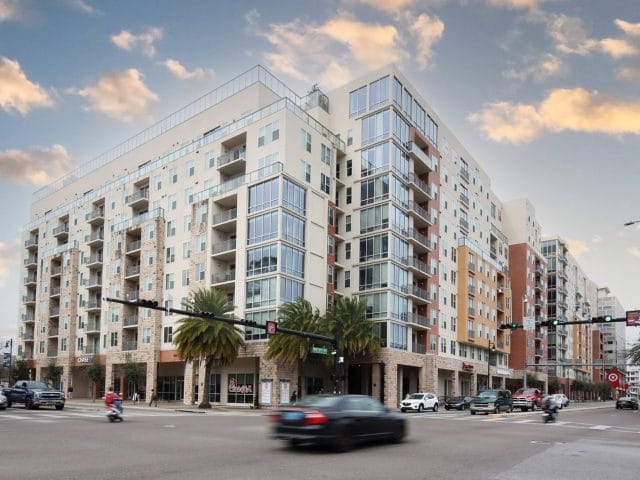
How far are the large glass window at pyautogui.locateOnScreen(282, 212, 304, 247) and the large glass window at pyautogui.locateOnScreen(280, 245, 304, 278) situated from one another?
33.5 inches

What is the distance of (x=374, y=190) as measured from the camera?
2498 inches

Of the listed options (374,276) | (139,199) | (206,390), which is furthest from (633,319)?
(139,199)

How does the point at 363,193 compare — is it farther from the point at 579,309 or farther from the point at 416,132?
the point at 579,309

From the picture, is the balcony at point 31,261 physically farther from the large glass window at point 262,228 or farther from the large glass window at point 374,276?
the large glass window at point 374,276

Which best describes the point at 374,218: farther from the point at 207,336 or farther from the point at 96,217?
the point at 96,217

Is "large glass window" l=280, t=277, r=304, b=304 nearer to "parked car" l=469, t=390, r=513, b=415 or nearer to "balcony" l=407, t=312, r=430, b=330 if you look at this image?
"balcony" l=407, t=312, r=430, b=330

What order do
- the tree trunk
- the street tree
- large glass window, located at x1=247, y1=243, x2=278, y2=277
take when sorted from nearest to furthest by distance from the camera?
the tree trunk → large glass window, located at x1=247, y1=243, x2=278, y2=277 → the street tree

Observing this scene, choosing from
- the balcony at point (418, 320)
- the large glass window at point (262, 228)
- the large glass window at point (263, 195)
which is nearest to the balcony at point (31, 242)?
the large glass window at point (263, 195)

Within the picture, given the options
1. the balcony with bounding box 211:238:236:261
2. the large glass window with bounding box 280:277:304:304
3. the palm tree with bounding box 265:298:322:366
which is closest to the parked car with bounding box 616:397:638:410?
the palm tree with bounding box 265:298:322:366

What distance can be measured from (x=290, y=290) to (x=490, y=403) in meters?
19.8

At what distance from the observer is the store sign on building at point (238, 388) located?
189 ft

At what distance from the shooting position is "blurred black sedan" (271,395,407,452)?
50.1 feet

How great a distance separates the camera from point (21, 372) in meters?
86.9

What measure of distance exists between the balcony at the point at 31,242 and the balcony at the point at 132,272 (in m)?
30.8
